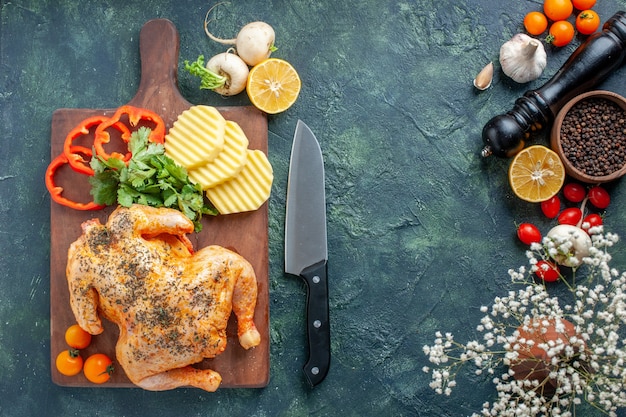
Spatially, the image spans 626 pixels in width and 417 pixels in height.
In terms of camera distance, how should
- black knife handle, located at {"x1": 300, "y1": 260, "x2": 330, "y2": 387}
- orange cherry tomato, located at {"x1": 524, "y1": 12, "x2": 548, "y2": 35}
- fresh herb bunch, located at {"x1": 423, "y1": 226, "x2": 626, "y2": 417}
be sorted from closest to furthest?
fresh herb bunch, located at {"x1": 423, "y1": 226, "x2": 626, "y2": 417}, black knife handle, located at {"x1": 300, "y1": 260, "x2": 330, "y2": 387}, orange cherry tomato, located at {"x1": 524, "y1": 12, "x2": 548, "y2": 35}

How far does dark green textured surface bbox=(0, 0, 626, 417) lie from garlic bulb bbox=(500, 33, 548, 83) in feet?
0.25

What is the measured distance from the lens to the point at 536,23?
3.57 meters

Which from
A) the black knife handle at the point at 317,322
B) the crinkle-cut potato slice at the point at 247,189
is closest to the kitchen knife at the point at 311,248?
the black knife handle at the point at 317,322

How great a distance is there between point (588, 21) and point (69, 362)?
2987 millimetres

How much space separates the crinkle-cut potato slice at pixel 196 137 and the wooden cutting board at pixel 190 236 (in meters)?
0.12

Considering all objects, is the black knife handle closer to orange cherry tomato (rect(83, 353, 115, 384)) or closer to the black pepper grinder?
orange cherry tomato (rect(83, 353, 115, 384))

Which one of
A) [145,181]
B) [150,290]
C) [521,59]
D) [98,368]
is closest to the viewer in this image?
[150,290]

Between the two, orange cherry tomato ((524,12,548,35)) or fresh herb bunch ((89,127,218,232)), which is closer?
fresh herb bunch ((89,127,218,232))

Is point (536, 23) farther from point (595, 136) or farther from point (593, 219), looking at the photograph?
point (593, 219)

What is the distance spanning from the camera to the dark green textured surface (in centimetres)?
355

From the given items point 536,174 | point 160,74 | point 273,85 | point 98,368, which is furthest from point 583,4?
point 98,368

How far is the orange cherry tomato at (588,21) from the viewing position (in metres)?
3.54

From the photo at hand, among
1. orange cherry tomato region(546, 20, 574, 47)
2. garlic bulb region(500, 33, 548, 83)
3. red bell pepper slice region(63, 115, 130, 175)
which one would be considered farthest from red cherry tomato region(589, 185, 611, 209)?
red bell pepper slice region(63, 115, 130, 175)

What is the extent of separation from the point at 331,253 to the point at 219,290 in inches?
26.3
